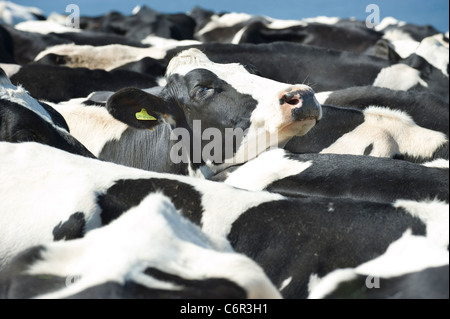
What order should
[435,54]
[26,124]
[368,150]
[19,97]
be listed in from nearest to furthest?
[26,124]
[19,97]
[368,150]
[435,54]

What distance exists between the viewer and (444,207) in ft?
11.1

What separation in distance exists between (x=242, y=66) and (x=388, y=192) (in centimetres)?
194

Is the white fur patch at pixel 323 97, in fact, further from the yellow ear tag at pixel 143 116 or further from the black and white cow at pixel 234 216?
the black and white cow at pixel 234 216

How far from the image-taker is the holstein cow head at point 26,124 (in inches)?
184

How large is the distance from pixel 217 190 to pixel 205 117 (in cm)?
168

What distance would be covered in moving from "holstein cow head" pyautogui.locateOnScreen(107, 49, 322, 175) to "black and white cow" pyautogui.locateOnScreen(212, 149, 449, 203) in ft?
1.10

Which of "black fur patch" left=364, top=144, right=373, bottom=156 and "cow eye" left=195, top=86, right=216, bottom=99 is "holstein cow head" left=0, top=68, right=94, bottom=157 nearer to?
"cow eye" left=195, top=86, right=216, bottom=99

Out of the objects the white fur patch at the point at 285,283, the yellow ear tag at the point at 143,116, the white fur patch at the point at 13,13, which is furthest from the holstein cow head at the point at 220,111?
the white fur patch at the point at 13,13

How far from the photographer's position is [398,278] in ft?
9.26

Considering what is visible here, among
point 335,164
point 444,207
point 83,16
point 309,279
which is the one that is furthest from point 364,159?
point 83,16

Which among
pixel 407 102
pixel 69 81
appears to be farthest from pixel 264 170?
pixel 69 81

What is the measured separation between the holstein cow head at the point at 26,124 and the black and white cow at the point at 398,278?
7.43ft

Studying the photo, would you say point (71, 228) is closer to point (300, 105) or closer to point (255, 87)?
point (300, 105)

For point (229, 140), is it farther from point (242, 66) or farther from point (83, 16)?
point (83, 16)
